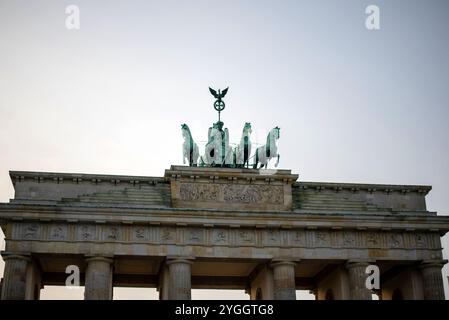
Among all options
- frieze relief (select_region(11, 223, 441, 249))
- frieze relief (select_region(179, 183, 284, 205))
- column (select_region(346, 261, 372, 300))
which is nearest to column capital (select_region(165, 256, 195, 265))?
frieze relief (select_region(11, 223, 441, 249))

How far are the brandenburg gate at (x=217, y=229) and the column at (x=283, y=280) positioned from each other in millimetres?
61

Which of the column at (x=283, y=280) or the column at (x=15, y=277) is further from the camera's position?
the column at (x=283, y=280)

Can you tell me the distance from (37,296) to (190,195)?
11.5 metres

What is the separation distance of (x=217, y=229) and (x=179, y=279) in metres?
3.76

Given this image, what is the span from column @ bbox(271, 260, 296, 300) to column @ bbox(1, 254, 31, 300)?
1394 centimetres

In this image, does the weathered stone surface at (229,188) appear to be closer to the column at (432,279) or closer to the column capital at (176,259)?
the column capital at (176,259)

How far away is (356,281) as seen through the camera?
138 ft

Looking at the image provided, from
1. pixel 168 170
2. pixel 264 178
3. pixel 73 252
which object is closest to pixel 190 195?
pixel 168 170

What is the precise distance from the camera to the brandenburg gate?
4034cm

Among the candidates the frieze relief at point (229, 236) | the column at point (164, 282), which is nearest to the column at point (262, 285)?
the frieze relief at point (229, 236)

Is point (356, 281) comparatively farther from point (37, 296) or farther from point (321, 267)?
point (37, 296)

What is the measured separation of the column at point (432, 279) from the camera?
42250mm
